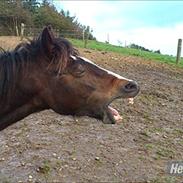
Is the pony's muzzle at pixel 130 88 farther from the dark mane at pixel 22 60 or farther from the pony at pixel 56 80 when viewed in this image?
the dark mane at pixel 22 60

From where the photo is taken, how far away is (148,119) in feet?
22.8

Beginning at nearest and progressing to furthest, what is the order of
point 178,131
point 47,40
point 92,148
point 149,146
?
point 47,40
point 92,148
point 149,146
point 178,131

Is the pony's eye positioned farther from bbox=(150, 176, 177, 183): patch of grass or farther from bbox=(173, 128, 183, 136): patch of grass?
bbox=(173, 128, 183, 136): patch of grass

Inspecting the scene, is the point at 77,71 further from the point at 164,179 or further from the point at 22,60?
the point at 164,179

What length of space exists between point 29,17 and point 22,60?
27.1 meters

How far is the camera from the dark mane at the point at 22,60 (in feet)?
9.55

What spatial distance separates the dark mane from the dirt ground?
1585 mm

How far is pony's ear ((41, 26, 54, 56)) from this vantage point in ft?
9.49

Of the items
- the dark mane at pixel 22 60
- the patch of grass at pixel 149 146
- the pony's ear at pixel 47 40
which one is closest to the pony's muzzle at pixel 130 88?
the dark mane at pixel 22 60

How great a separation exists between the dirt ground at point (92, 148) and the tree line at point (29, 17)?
2190 cm

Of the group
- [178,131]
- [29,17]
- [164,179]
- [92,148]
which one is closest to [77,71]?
[164,179]

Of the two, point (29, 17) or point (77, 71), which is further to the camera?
point (29, 17)

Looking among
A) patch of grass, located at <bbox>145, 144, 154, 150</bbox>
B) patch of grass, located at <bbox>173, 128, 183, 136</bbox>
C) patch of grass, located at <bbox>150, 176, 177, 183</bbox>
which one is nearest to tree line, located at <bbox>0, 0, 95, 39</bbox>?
patch of grass, located at <bbox>173, 128, 183, 136</bbox>

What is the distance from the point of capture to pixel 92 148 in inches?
204
